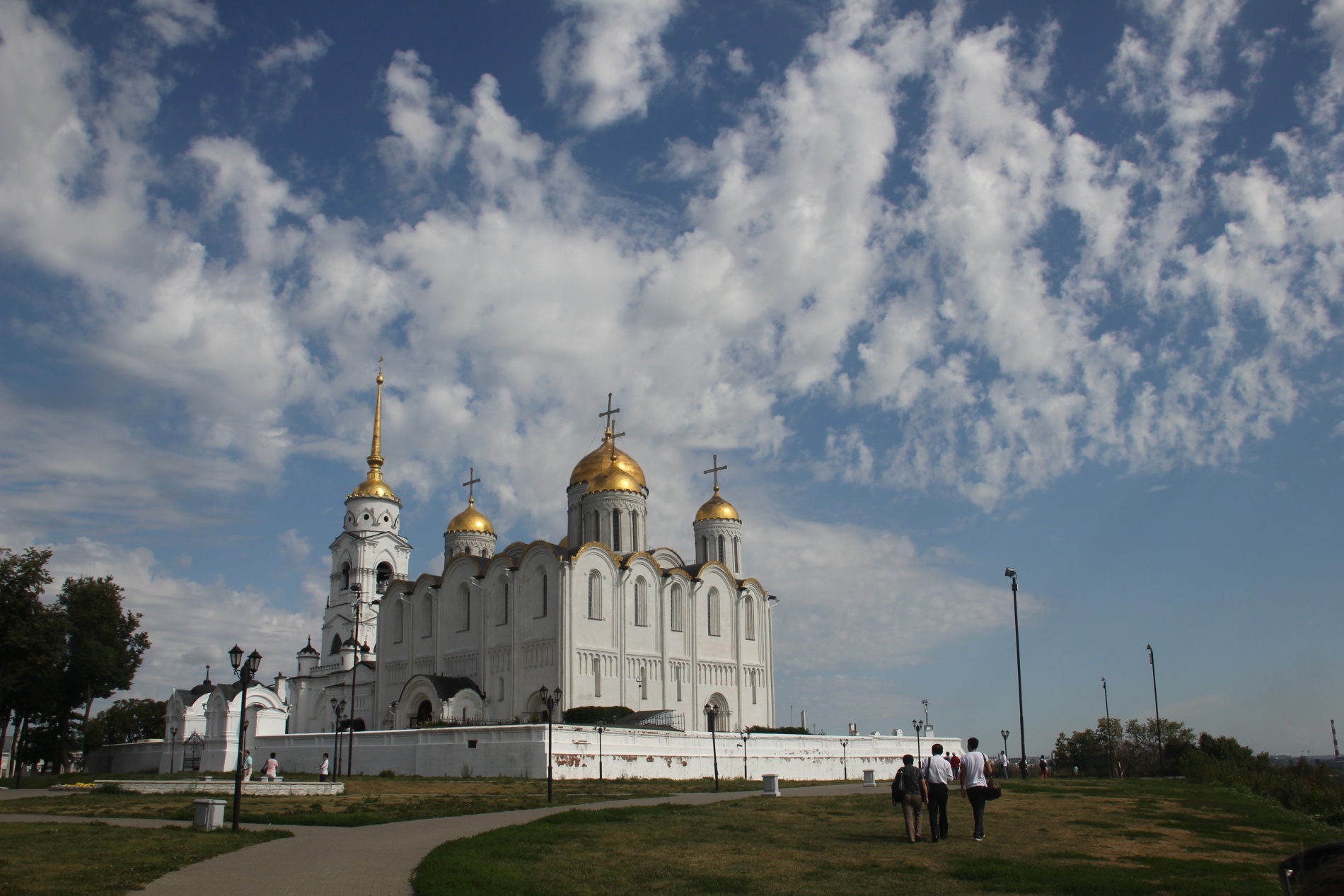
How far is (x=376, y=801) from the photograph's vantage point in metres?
21.2

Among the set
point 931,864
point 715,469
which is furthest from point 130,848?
point 715,469

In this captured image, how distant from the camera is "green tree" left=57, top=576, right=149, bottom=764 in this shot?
4753 cm

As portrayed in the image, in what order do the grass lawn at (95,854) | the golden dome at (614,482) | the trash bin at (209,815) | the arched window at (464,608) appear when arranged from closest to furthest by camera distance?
1. the grass lawn at (95,854)
2. the trash bin at (209,815)
3. the arched window at (464,608)
4. the golden dome at (614,482)

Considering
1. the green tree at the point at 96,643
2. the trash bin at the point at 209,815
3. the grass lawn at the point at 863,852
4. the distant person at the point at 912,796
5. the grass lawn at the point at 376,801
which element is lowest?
the grass lawn at the point at 376,801

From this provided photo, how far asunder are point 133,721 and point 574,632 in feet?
133

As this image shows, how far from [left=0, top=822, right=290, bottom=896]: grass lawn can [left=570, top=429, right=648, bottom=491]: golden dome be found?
37.7 m

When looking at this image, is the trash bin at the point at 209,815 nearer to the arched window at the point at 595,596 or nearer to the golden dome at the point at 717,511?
the arched window at the point at 595,596

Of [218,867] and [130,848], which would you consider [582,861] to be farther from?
[130,848]

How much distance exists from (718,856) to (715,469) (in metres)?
47.5

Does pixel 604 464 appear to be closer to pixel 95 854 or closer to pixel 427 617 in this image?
pixel 427 617

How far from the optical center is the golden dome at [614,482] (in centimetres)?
5162

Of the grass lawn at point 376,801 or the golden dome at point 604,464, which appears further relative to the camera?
the golden dome at point 604,464

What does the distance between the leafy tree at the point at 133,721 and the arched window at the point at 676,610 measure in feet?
127

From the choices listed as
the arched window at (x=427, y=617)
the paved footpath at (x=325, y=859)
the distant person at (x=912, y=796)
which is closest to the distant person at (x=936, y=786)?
the distant person at (x=912, y=796)
